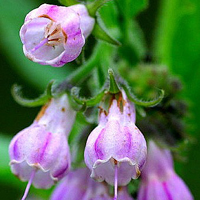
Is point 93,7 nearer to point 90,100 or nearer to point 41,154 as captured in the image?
point 90,100

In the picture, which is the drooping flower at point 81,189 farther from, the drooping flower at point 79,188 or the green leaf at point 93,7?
the green leaf at point 93,7

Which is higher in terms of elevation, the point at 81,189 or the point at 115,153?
the point at 115,153

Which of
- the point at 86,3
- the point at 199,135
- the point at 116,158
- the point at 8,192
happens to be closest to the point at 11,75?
the point at 8,192

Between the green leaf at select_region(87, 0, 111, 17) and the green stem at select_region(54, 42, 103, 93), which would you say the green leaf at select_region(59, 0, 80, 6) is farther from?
the green stem at select_region(54, 42, 103, 93)

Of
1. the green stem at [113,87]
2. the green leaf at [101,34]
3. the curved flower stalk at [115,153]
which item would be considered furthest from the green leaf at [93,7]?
the curved flower stalk at [115,153]

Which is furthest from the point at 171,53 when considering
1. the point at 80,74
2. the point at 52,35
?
the point at 52,35

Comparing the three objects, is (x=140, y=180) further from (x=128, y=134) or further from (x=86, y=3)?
(x=86, y=3)

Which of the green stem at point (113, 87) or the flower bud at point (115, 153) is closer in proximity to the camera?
the flower bud at point (115, 153)
